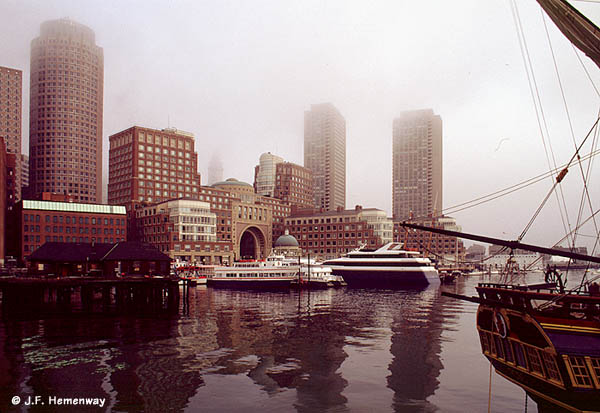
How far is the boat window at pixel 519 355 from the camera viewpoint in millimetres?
25109

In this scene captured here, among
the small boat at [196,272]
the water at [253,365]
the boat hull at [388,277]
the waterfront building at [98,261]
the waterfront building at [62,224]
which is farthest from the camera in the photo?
the waterfront building at [62,224]

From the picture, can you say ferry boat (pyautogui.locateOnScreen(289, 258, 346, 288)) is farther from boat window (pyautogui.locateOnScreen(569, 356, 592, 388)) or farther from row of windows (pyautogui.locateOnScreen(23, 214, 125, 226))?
boat window (pyautogui.locateOnScreen(569, 356, 592, 388))

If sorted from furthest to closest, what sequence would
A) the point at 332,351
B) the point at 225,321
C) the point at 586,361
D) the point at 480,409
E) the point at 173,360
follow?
the point at 225,321, the point at 332,351, the point at 173,360, the point at 480,409, the point at 586,361

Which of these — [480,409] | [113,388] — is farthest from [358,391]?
[113,388]

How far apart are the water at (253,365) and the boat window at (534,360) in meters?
2.50

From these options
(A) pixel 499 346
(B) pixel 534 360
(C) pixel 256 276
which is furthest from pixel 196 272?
(B) pixel 534 360

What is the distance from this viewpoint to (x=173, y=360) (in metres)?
33.3

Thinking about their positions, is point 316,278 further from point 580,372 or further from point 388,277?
point 580,372

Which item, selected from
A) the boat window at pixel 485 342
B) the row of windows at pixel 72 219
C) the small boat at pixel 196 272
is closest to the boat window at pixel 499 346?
the boat window at pixel 485 342

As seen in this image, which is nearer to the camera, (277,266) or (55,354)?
(55,354)

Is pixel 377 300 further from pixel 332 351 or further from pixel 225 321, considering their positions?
pixel 332 351

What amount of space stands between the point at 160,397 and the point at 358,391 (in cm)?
1080

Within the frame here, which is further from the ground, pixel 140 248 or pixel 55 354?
pixel 140 248

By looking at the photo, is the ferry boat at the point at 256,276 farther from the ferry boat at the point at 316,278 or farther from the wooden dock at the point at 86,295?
the wooden dock at the point at 86,295
